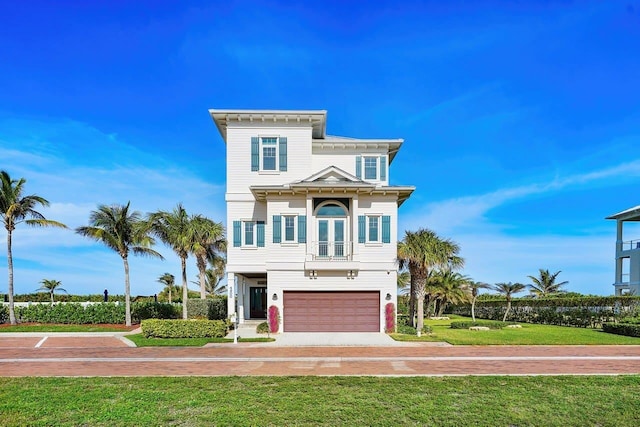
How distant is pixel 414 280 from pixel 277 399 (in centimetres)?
1515

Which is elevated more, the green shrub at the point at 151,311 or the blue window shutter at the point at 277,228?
the blue window shutter at the point at 277,228

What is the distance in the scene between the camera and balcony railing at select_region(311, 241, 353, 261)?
23188 mm

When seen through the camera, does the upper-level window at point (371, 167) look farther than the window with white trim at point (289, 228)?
Yes

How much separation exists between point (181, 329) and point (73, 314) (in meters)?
10.8

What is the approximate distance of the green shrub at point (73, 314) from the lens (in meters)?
26.8

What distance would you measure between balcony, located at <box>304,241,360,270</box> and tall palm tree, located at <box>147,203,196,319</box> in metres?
7.47

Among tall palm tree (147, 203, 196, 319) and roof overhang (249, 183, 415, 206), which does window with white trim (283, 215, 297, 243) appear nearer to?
roof overhang (249, 183, 415, 206)

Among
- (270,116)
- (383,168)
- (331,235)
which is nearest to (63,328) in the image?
(331,235)

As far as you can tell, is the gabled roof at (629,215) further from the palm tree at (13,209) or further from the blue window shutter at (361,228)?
the palm tree at (13,209)

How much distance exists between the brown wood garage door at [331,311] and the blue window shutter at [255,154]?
24.5ft

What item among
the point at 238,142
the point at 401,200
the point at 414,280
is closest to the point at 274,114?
the point at 238,142

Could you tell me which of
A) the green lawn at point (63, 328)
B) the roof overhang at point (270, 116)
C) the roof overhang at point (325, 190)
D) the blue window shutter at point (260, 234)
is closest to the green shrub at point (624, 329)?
the roof overhang at point (325, 190)

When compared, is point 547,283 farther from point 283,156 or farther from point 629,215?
point 283,156

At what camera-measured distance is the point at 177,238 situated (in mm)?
25328
